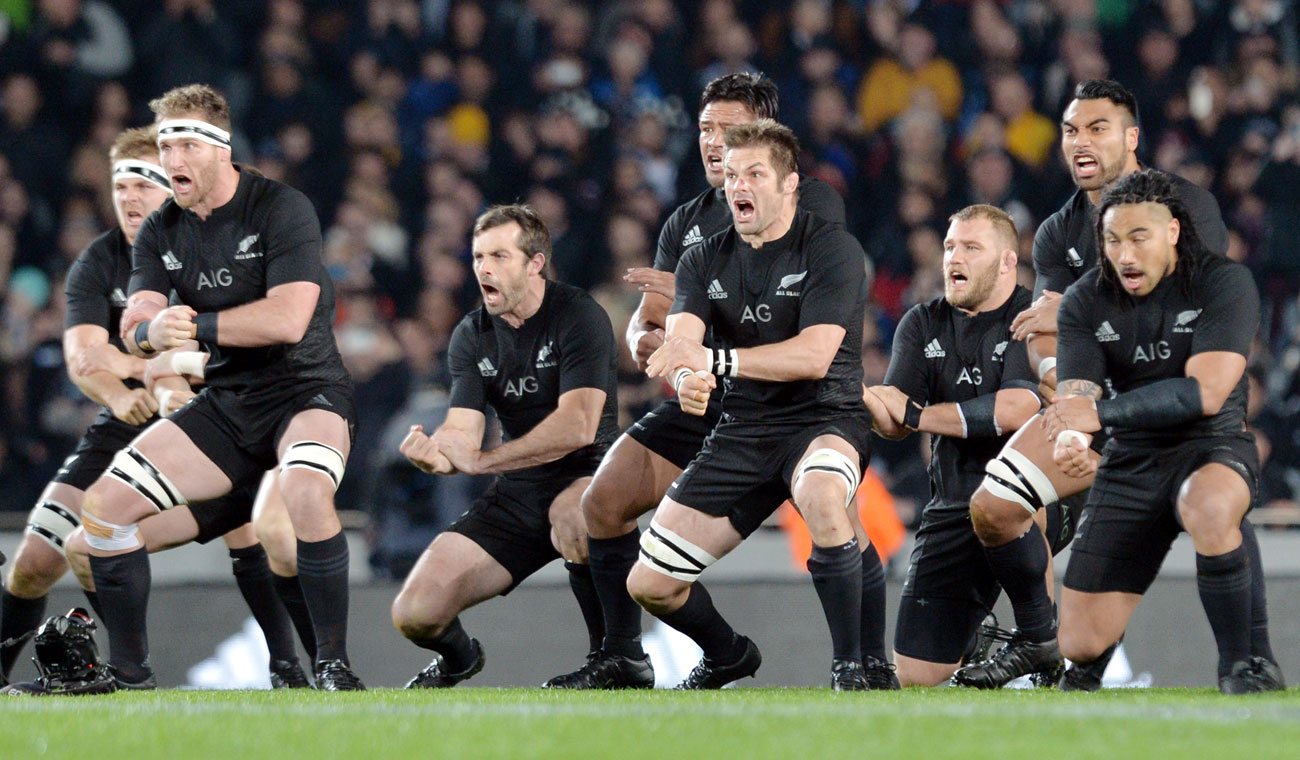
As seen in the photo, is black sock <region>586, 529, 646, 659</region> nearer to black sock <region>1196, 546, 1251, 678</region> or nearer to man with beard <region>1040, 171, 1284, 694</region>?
man with beard <region>1040, 171, 1284, 694</region>

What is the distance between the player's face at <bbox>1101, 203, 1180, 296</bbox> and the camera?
18.6ft

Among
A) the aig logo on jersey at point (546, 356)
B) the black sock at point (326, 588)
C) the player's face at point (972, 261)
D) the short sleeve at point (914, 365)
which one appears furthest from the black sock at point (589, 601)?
the player's face at point (972, 261)

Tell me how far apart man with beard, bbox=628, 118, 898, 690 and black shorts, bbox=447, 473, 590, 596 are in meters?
0.82

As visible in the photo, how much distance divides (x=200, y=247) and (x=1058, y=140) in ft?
22.3

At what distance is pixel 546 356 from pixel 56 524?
218 centimetres

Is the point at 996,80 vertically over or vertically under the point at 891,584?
over

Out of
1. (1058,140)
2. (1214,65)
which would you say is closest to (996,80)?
(1058,140)

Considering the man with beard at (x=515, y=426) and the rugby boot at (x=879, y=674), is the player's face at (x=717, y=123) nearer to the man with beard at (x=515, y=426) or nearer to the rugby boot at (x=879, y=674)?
the man with beard at (x=515, y=426)

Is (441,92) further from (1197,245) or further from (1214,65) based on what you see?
(1197,245)

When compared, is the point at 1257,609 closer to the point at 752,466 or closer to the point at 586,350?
the point at 752,466

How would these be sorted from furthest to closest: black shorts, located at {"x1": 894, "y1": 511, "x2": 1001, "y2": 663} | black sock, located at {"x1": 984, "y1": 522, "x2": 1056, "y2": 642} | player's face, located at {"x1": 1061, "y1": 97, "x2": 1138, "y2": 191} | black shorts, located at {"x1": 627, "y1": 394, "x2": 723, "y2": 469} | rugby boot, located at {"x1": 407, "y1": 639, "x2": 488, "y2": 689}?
rugby boot, located at {"x1": 407, "y1": 639, "x2": 488, "y2": 689}, black shorts, located at {"x1": 894, "y1": 511, "x2": 1001, "y2": 663}, black shorts, located at {"x1": 627, "y1": 394, "x2": 723, "y2": 469}, player's face, located at {"x1": 1061, "y1": 97, "x2": 1138, "y2": 191}, black sock, located at {"x1": 984, "y1": 522, "x2": 1056, "y2": 642}

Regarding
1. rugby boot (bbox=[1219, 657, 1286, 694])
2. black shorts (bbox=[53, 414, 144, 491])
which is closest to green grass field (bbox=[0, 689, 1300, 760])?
rugby boot (bbox=[1219, 657, 1286, 694])

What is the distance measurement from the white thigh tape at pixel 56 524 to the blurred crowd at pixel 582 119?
321cm

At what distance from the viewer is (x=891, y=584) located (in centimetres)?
852
